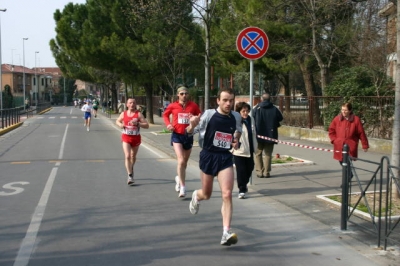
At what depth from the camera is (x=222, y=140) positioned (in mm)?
5668

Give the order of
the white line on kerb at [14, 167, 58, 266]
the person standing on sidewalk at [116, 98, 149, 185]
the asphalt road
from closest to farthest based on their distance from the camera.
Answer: the white line on kerb at [14, 167, 58, 266] < the asphalt road < the person standing on sidewalk at [116, 98, 149, 185]

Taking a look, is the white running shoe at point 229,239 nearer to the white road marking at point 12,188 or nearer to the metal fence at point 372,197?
the metal fence at point 372,197

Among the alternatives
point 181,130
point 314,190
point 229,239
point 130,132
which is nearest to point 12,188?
point 130,132

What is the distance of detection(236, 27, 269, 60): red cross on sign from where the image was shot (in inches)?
365

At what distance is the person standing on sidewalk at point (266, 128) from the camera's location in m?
9.87

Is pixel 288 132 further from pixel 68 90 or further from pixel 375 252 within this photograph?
pixel 68 90

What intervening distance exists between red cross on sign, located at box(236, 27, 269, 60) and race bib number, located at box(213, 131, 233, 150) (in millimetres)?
3930

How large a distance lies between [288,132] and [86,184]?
1197cm

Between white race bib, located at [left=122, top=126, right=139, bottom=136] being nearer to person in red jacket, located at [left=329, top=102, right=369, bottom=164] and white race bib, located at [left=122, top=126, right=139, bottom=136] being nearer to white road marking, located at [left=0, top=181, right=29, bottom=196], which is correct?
white road marking, located at [left=0, top=181, right=29, bottom=196]

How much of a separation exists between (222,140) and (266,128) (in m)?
4.42

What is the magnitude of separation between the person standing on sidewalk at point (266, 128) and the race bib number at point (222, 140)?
4216 mm

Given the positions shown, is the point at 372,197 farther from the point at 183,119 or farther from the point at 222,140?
the point at 183,119

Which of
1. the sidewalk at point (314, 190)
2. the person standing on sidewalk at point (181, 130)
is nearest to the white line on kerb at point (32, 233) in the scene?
the person standing on sidewalk at point (181, 130)

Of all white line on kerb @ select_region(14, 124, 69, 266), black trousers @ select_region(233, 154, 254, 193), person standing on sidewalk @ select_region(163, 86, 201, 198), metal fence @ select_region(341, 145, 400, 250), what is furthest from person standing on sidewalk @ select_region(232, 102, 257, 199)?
white line on kerb @ select_region(14, 124, 69, 266)
